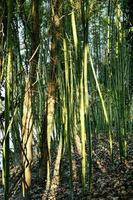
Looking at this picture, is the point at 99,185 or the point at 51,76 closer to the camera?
the point at 51,76

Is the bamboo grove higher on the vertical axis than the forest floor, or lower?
higher

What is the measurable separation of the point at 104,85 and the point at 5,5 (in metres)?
20.0

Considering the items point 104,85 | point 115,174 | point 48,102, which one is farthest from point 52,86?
point 104,85

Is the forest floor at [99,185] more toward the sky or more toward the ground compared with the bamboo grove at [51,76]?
more toward the ground

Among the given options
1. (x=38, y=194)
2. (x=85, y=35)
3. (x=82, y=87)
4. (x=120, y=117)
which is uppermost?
(x=85, y=35)

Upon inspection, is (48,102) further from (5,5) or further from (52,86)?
(5,5)

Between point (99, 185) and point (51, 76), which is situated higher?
point (51, 76)

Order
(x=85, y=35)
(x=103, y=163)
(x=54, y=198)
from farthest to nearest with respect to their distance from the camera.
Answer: (x=103, y=163) < (x=54, y=198) < (x=85, y=35)

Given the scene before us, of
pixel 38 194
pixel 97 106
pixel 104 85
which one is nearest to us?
pixel 38 194

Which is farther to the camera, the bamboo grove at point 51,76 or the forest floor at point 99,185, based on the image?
the forest floor at point 99,185

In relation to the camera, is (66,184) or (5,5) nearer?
(5,5)

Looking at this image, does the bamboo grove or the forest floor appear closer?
the bamboo grove

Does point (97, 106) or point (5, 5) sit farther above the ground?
point (5, 5)

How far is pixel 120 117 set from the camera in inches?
370
